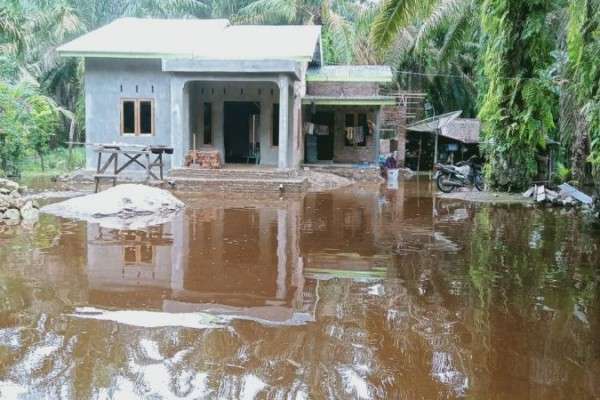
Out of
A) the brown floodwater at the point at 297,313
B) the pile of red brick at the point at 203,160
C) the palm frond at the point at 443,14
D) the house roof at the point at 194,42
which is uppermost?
the palm frond at the point at 443,14

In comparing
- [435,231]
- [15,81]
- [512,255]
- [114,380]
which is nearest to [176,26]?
[15,81]

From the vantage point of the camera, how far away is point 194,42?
20.6m

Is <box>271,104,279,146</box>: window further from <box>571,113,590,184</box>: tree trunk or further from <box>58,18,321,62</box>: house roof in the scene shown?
<box>571,113,590,184</box>: tree trunk

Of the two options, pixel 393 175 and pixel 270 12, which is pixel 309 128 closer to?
pixel 393 175

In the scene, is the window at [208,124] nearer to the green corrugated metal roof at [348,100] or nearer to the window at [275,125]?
the window at [275,125]

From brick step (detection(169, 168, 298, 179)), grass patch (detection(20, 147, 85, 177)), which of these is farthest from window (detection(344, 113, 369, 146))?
grass patch (detection(20, 147, 85, 177))

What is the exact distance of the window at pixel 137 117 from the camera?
2011 cm

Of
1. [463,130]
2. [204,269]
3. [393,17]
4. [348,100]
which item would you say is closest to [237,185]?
[393,17]

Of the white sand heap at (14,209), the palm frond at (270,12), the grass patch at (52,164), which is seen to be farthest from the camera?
the palm frond at (270,12)

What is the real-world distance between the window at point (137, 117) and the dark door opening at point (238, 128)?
2568 mm

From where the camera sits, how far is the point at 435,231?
11016 millimetres

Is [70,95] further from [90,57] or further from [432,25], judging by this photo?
[432,25]

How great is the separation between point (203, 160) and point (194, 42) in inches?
172

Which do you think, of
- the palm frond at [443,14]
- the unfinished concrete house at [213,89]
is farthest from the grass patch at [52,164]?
the palm frond at [443,14]
